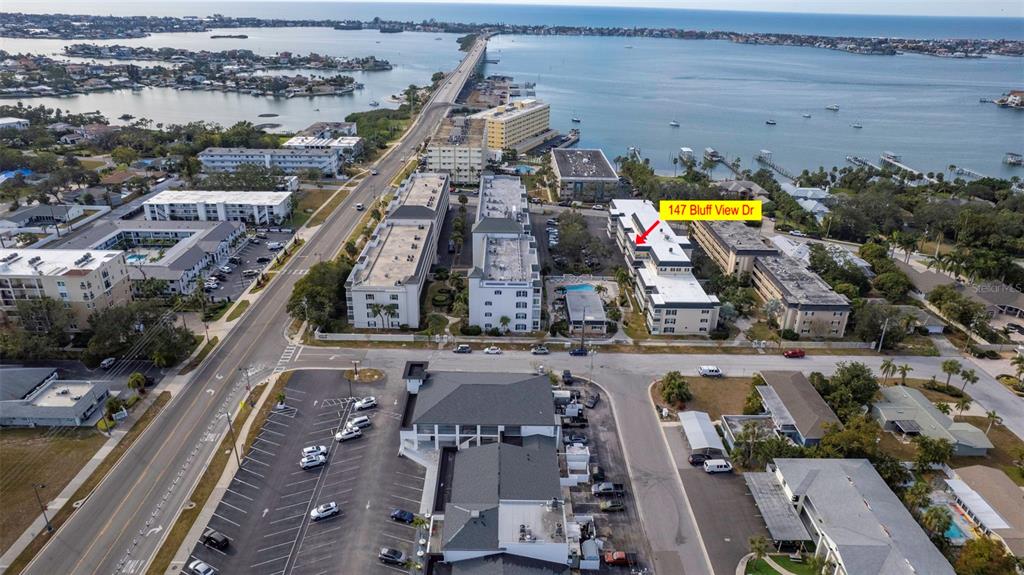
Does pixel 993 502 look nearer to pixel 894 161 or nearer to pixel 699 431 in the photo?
pixel 699 431

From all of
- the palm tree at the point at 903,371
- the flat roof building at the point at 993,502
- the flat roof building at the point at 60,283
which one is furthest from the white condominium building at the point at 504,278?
the flat roof building at the point at 993,502

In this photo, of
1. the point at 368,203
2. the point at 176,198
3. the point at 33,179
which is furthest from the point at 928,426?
the point at 33,179

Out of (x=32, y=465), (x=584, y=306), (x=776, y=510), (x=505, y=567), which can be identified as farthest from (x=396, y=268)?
(x=776, y=510)

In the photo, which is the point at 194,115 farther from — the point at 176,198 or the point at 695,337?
the point at 695,337

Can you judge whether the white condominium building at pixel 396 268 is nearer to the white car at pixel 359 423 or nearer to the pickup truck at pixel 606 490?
the white car at pixel 359 423

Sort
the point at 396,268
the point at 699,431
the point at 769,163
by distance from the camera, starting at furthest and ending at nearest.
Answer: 1. the point at 769,163
2. the point at 396,268
3. the point at 699,431

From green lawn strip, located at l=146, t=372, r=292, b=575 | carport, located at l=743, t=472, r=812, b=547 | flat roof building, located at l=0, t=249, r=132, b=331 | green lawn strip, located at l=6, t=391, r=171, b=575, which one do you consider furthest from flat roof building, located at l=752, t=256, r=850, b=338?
flat roof building, located at l=0, t=249, r=132, b=331
